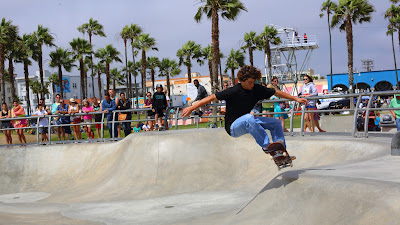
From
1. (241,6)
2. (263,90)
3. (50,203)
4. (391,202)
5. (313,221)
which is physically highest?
(241,6)

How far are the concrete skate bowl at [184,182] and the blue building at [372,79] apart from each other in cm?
5752

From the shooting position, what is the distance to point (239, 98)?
19.2 ft

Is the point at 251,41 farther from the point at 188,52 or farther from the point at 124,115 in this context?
the point at 124,115

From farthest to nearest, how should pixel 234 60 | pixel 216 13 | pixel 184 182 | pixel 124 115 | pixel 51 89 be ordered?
pixel 51 89
pixel 234 60
pixel 216 13
pixel 124 115
pixel 184 182

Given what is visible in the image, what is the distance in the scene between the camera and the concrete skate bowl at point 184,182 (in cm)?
497

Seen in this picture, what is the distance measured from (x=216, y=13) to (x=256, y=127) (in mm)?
22169

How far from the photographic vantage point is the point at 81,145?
40.7 feet

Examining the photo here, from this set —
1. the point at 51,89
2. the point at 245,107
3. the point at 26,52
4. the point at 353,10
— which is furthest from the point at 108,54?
the point at 245,107

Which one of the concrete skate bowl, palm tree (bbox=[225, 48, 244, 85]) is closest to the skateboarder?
the concrete skate bowl

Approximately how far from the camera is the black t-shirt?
230 inches

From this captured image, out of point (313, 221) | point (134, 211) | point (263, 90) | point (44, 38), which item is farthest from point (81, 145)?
point (44, 38)

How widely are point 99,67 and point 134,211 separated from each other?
8357 cm

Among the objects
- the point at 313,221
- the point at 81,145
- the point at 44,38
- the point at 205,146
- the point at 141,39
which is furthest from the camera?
the point at 141,39

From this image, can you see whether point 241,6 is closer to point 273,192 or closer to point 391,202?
point 273,192
